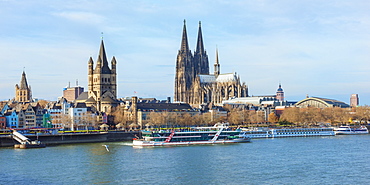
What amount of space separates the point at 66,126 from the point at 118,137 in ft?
59.3

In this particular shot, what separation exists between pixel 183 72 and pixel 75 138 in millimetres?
91260

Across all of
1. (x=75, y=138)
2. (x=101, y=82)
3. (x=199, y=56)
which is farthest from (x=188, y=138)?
(x=199, y=56)

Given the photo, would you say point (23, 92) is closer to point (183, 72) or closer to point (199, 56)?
point (183, 72)

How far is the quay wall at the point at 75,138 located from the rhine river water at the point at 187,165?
26.8ft

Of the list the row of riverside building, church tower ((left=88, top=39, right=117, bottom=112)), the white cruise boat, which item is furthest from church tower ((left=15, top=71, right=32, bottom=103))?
the white cruise boat

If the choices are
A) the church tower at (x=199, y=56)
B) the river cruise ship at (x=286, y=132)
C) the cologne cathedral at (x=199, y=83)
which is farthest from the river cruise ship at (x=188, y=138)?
the church tower at (x=199, y=56)

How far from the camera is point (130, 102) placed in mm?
140375

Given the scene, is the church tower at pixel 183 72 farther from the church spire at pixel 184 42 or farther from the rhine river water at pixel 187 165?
the rhine river water at pixel 187 165

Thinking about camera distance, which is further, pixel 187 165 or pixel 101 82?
pixel 101 82

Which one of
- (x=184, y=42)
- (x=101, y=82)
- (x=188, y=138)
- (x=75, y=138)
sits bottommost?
(x=188, y=138)

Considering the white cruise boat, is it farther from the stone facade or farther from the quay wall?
the stone facade

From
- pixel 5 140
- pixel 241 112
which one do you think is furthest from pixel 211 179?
pixel 241 112

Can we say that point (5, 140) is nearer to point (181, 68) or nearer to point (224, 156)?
point (224, 156)

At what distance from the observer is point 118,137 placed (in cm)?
9106
